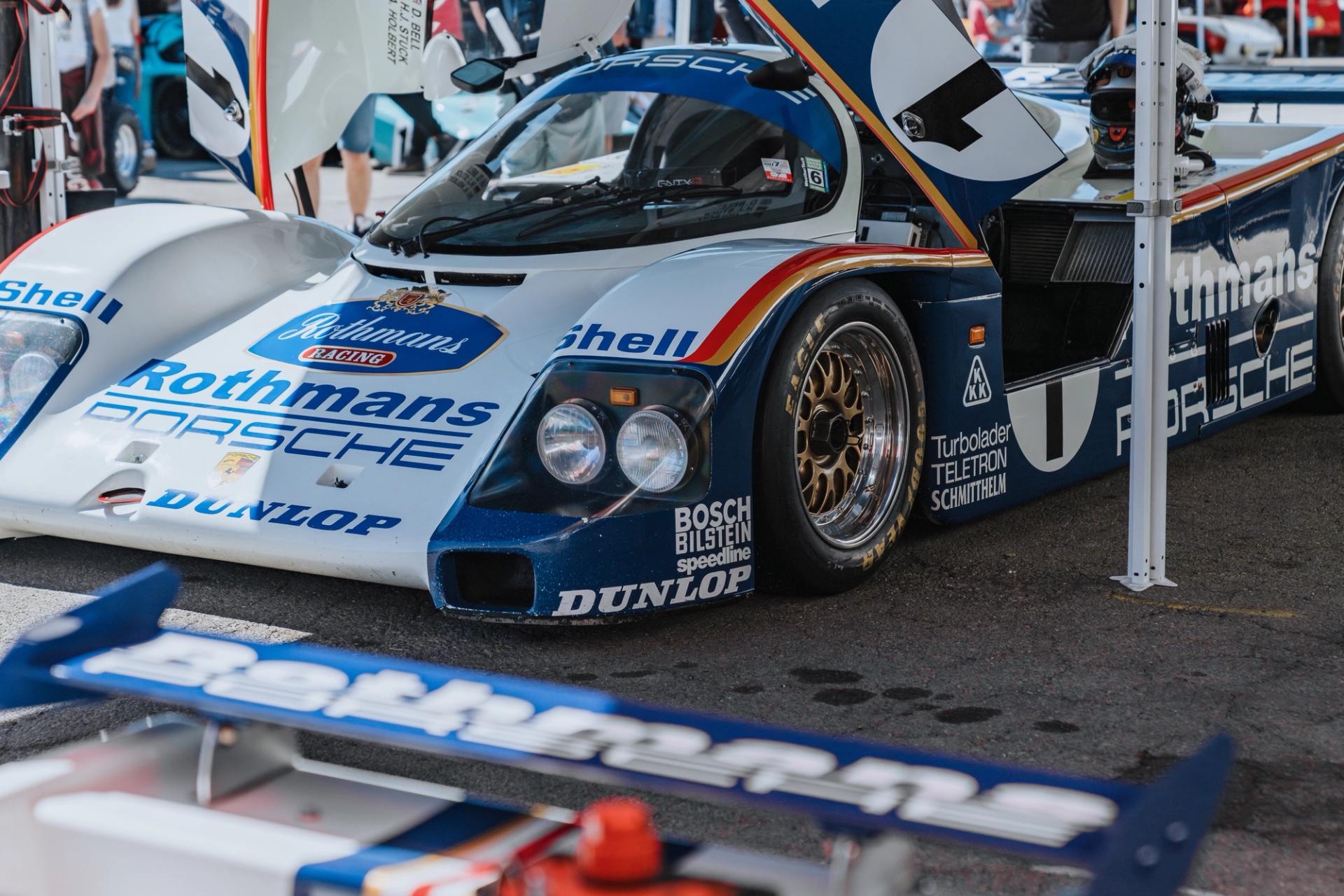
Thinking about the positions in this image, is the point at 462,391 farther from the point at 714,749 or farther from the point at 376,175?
the point at 376,175

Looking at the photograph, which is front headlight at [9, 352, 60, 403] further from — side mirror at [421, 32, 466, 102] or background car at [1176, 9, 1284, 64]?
background car at [1176, 9, 1284, 64]

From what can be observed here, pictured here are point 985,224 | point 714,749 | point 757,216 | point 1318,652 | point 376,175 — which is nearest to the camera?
point 714,749

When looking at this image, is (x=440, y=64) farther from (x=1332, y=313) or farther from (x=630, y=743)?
(x=630, y=743)

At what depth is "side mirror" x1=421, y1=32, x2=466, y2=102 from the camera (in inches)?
208

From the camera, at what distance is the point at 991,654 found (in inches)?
133

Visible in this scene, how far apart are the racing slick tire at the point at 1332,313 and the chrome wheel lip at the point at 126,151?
907 centimetres

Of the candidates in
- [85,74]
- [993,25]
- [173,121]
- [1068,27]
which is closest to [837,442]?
[1068,27]

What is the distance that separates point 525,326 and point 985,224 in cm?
182

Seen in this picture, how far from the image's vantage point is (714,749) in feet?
5.64

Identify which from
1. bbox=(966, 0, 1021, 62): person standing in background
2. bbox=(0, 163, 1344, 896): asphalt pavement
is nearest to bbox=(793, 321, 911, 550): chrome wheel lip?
bbox=(0, 163, 1344, 896): asphalt pavement

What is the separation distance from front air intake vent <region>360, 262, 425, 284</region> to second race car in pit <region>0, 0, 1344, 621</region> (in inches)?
0.5

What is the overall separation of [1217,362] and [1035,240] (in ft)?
2.31

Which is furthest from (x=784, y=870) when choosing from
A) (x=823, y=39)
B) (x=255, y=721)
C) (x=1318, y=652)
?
(x=823, y=39)

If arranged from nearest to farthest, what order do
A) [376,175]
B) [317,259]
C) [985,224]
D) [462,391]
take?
[462,391]
[317,259]
[985,224]
[376,175]
